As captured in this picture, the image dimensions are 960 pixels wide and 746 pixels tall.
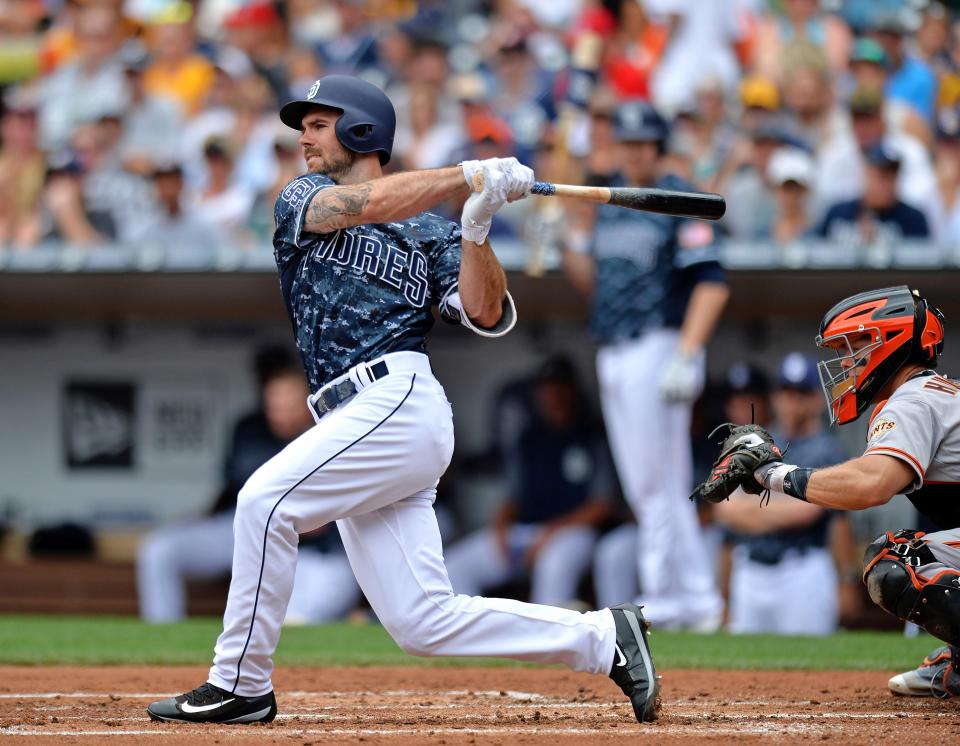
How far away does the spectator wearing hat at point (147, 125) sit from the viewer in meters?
9.29

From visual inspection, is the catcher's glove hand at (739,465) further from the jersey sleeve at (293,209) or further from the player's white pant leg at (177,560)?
the player's white pant leg at (177,560)

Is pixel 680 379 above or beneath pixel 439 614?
above

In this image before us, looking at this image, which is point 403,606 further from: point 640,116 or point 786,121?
point 786,121

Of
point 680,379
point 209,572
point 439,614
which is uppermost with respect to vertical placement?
point 680,379

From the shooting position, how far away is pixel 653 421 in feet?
21.1

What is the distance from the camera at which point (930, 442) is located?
3.60m

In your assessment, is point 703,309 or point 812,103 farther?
point 812,103

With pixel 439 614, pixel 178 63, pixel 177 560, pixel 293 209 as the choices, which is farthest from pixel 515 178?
pixel 178 63

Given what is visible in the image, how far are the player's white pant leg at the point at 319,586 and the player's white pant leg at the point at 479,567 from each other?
0.60 metres

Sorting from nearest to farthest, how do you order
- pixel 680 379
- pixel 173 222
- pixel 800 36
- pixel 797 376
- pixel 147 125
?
pixel 680 379 < pixel 797 376 < pixel 173 222 < pixel 800 36 < pixel 147 125

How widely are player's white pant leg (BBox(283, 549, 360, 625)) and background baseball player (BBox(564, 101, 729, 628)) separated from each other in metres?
1.80

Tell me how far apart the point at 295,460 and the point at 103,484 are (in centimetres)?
540

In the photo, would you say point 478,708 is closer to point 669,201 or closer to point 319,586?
point 669,201

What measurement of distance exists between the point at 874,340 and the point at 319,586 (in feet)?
14.3
